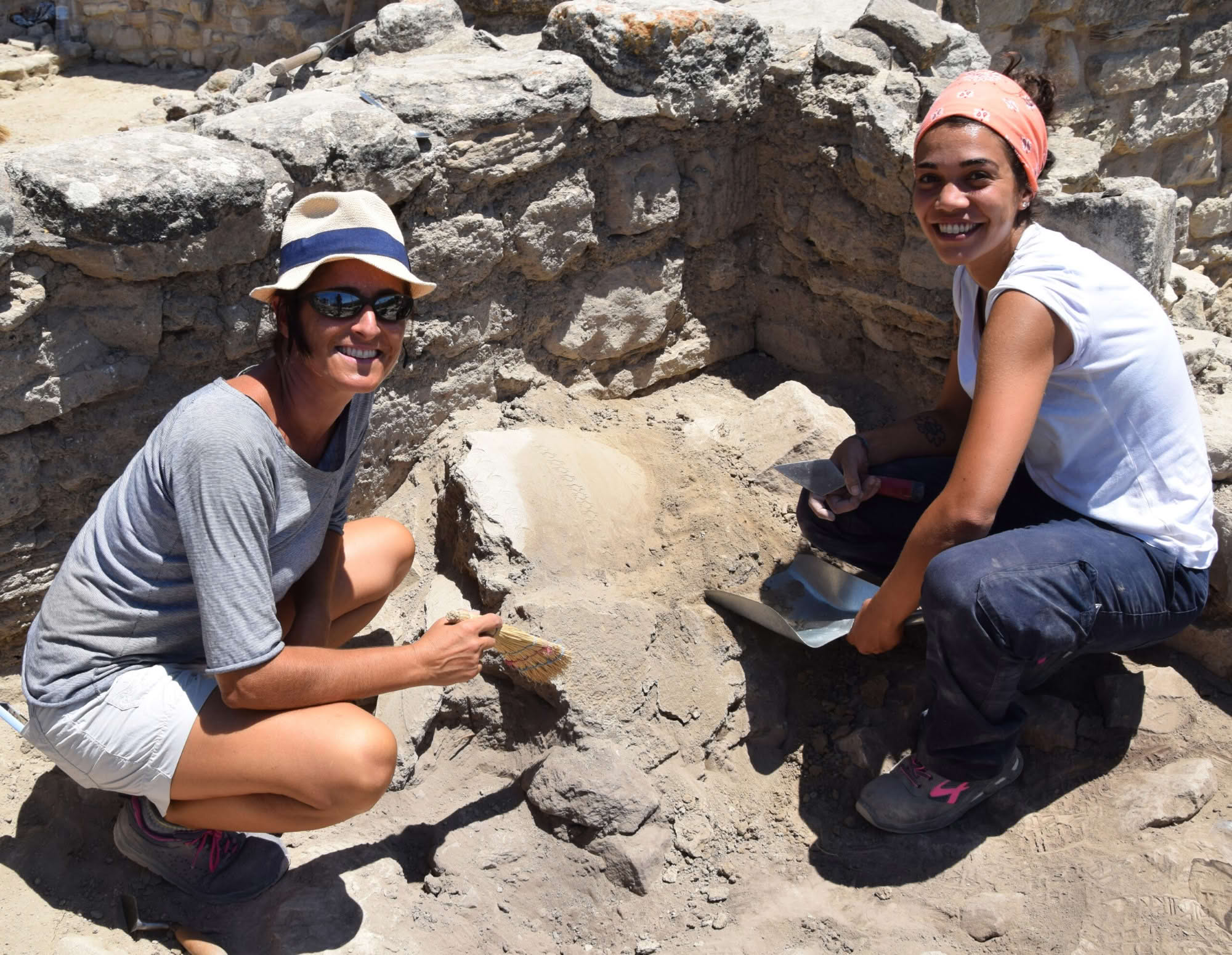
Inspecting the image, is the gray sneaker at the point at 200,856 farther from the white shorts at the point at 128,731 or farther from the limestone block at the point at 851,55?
the limestone block at the point at 851,55

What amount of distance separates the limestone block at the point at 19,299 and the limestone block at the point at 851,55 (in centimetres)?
229

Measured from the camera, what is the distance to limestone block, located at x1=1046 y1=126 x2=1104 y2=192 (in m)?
3.00

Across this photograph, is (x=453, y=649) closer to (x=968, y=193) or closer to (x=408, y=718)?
(x=408, y=718)

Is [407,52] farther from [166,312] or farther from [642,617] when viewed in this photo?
[642,617]

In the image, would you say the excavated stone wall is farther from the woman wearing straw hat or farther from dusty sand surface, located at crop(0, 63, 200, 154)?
dusty sand surface, located at crop(0, 63, 200, 154)

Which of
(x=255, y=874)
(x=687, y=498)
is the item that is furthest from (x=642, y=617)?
(x=255, y=874)

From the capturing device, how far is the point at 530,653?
7.45ft

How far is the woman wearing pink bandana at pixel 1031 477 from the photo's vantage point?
1940 millimetres

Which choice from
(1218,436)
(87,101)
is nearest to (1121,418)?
(1218,436)

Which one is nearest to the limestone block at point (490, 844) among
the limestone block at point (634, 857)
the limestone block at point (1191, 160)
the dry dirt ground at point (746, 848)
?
the dry dirt ground at point (746, 848)

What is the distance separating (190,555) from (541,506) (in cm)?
110

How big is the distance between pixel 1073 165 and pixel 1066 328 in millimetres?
1377

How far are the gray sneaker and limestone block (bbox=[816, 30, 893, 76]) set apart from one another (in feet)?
8.72

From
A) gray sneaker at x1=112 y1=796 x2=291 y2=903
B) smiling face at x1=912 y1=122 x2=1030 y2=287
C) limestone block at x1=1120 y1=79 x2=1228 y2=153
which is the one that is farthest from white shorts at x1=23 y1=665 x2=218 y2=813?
limestone block at x1=1120 y1=79 x2=1228 y2=153
